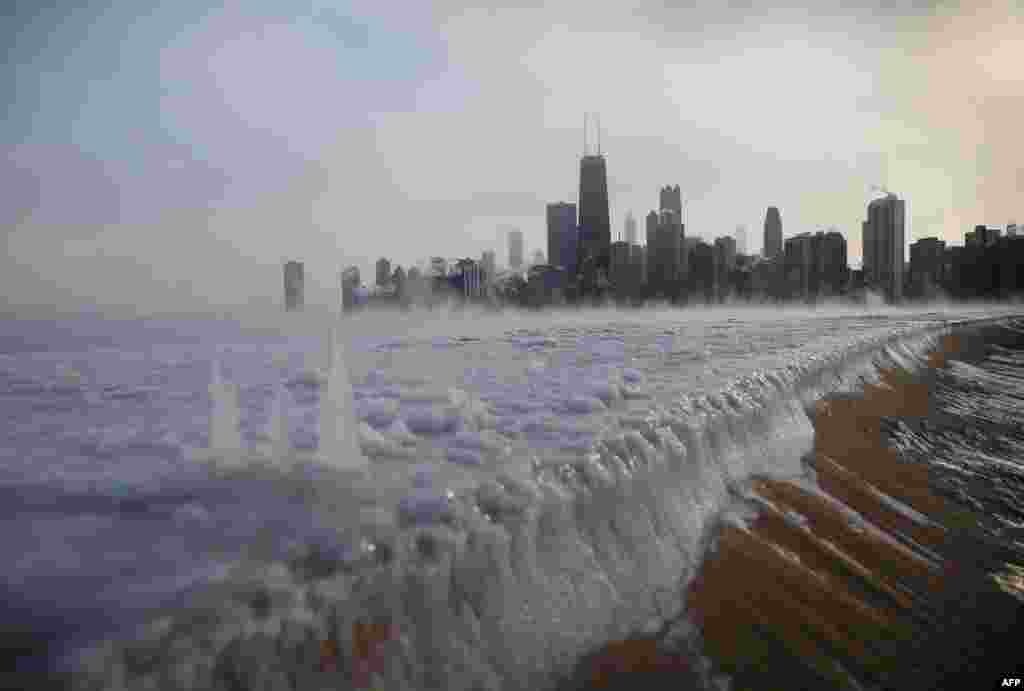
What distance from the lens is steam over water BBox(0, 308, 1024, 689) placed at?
1.62m

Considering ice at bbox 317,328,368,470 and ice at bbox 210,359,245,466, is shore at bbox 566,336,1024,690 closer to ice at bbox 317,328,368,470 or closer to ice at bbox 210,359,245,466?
ice at bbox 317,328,368,470

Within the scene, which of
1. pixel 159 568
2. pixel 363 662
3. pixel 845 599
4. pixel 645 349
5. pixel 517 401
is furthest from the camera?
pixel 645 349

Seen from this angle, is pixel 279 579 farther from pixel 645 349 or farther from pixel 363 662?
pixel 645 349

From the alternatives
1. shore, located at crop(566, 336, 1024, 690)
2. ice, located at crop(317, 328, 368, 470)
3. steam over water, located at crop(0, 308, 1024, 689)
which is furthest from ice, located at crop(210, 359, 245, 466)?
shore, located at crop(566, 336, 1024, 690)

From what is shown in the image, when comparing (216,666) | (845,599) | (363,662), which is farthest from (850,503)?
(216,666)

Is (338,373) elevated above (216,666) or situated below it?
above

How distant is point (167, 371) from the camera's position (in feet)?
24.4

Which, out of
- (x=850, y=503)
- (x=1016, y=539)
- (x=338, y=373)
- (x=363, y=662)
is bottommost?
(x=1016, y=539)

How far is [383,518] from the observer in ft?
7.20

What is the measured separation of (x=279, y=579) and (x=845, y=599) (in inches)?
103

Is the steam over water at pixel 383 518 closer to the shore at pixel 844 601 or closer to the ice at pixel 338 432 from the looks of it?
the ice at pixel 338 432

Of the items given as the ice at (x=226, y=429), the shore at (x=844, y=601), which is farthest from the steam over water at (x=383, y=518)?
the shore at (x=844, y=601)

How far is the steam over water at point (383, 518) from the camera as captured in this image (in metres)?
1.62

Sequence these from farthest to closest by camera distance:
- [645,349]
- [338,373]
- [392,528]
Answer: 1. [645,349]
2. [338,373]
3. [392,528]
